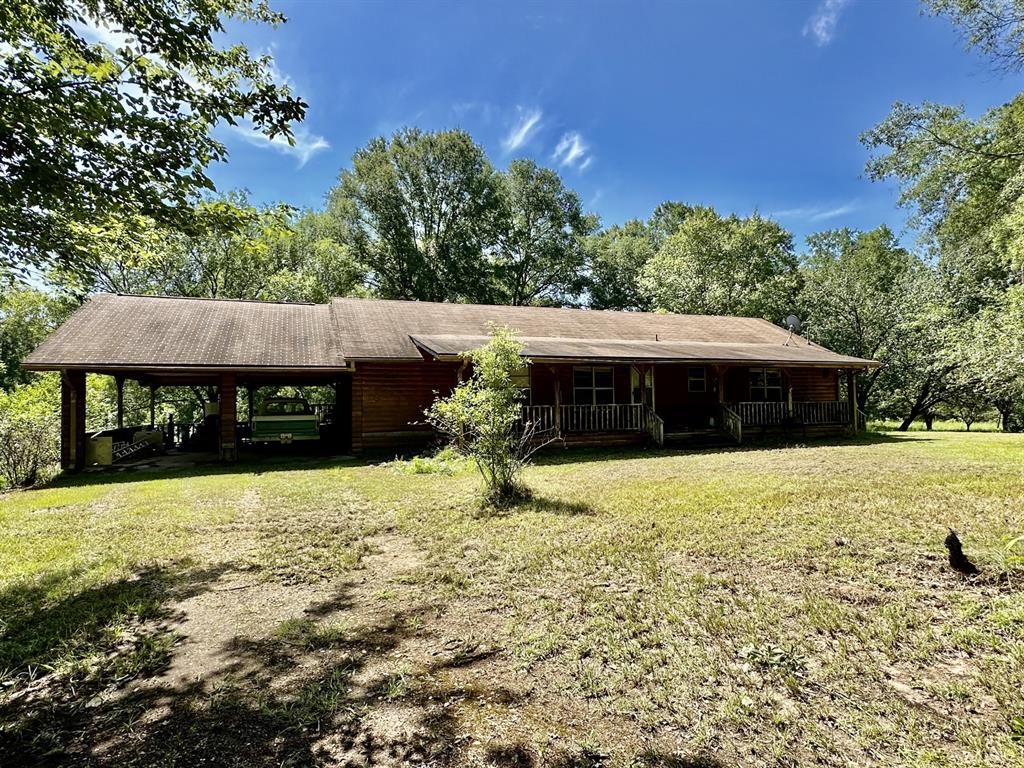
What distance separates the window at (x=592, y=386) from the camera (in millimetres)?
16516

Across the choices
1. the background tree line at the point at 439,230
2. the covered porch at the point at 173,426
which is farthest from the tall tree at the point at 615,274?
the covered porch at the point at 173,426

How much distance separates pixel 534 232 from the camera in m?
37.0

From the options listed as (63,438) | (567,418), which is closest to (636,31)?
(567,418)

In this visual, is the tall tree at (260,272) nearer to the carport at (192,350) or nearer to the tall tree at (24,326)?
the tall tree at (24,326)

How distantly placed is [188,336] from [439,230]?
77.2 feet

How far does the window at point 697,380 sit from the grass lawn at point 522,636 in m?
11.2

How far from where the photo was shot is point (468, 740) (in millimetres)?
2375

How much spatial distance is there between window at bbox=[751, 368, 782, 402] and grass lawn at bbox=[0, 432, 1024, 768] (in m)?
12.3

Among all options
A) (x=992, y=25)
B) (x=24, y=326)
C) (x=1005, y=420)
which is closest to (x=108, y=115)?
(x=992, y=25)

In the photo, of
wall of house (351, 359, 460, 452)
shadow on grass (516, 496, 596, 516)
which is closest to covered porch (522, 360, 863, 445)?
wall of house (351, 359, 460, 452)

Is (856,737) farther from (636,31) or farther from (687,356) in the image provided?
(636,31)

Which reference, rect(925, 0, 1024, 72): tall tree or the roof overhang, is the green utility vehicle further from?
rect(925, 0, 1024, 72): tall tree

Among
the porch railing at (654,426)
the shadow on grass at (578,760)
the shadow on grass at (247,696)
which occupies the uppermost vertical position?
the porch railing at (654,426)

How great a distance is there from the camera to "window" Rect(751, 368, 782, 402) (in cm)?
1886
